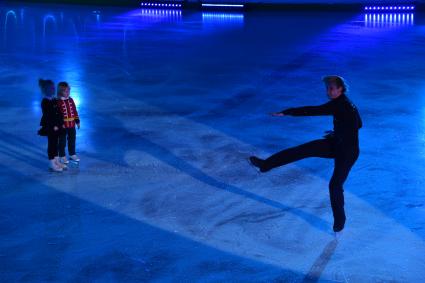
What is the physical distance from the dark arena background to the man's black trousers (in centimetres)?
3

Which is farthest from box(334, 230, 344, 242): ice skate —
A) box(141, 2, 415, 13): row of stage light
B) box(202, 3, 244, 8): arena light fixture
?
box(202, 3, 244, 8): arena light fixture

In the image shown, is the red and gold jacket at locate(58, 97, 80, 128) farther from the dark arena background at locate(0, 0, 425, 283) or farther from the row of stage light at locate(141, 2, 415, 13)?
the row of stage light at locate(141, 2, 415, 13)

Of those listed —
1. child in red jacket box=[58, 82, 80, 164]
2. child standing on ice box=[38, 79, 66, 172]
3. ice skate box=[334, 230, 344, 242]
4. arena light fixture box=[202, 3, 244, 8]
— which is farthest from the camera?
arena light fixture box=[202, 3, 244, 8]

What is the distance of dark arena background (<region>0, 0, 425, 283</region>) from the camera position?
582 centimetres

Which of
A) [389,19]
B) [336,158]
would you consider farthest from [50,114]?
[389,19]

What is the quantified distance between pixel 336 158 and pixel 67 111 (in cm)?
354

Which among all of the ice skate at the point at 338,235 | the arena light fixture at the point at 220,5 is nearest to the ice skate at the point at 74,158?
the ice skate at the point at 338,235

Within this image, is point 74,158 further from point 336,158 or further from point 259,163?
point 336,158

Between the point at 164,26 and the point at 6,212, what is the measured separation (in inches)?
655

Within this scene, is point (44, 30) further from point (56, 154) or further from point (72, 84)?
point (56, 154)

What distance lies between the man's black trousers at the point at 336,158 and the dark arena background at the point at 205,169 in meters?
0.03

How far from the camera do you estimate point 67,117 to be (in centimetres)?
785

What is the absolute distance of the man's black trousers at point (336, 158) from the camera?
5.91 m

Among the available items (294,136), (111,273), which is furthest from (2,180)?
(294,136)
